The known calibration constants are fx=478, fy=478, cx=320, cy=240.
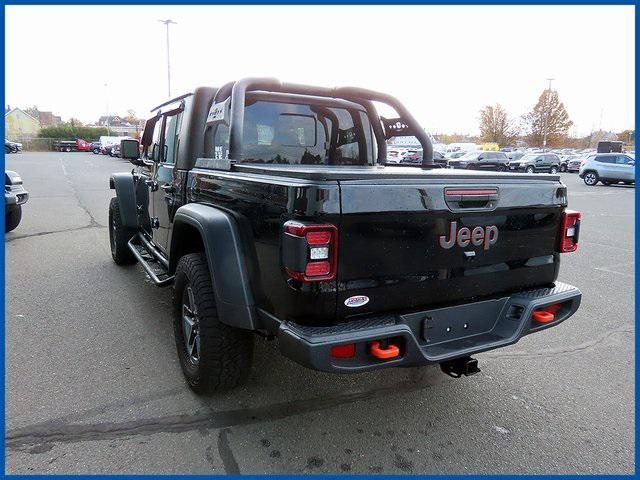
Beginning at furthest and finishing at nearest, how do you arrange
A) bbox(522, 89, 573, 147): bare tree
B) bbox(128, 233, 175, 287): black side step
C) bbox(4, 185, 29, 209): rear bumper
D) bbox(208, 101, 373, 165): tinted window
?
bbox(522, 89, 573, 147): bare tree
bbox(4, 185, 29, 209): rear bumper
bbox(128, 233, 175, 287): black side step
bbox(208, 101, 373, 165): tinted window

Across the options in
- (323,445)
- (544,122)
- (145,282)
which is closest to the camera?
(323,445)

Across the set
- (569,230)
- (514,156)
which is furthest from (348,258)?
(514,156)

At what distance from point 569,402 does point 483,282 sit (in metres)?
1.16

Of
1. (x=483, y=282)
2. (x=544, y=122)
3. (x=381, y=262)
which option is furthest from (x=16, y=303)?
(x=544, y=122)

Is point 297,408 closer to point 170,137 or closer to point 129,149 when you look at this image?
point 170,137

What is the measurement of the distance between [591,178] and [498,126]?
49683 mm

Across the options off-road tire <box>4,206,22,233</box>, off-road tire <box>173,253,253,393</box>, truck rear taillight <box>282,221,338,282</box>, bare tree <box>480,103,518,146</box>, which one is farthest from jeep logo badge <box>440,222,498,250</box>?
bare tree <box>480,103,518,146</box>

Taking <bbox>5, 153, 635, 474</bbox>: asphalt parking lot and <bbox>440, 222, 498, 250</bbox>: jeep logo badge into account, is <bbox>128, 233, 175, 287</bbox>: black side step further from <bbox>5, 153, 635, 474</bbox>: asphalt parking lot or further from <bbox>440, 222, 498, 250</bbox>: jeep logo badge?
<bbox>440, 222, 498, 250</bbox>: jeep logo badge

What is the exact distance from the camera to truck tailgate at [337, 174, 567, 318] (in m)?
2.35

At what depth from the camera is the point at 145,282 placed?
570cm

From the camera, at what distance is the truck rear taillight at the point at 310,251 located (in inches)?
87.1

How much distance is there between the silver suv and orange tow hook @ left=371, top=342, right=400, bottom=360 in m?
25.4

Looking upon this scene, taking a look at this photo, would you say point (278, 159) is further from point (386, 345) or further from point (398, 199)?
point (386, 345)

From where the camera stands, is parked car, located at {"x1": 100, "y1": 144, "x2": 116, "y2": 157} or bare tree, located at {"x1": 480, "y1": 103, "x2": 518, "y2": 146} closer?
parked car, located at {"x1": 100, "y1": 144, "x2": 116, "y2": 157}
